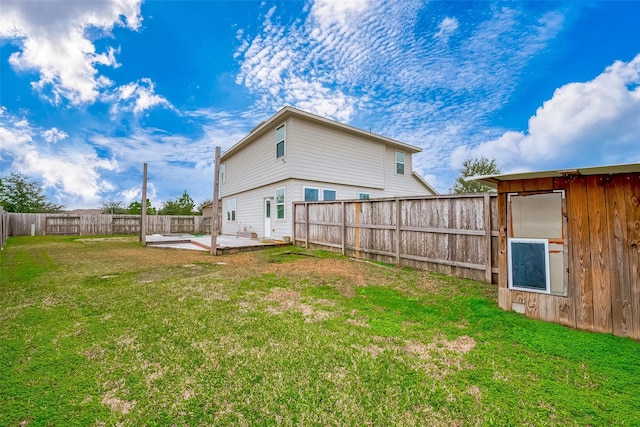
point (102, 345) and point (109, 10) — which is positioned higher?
point (109, 10)

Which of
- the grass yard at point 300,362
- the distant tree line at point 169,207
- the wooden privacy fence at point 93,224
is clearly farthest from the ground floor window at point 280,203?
the distant tree line at point 169,207

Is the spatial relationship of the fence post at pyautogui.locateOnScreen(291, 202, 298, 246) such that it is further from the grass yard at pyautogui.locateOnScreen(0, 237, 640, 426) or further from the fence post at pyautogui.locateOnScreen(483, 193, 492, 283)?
A: the fence post at pyautogui.locateOnScreen(483, 193, 492, 283)

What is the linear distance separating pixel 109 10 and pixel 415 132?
15101 millimetres

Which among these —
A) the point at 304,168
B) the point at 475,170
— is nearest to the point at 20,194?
the point at 304,168

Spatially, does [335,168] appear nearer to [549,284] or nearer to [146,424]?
[549,284]

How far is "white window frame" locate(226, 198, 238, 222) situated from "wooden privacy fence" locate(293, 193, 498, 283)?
961 centimetres

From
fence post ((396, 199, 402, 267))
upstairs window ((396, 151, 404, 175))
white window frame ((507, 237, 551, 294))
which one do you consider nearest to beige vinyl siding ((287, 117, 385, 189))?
upstairs window ((396, 151, 404, 175))

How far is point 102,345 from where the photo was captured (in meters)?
2.66

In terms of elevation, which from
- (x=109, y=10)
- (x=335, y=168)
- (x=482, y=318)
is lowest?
(x=482, y=318)

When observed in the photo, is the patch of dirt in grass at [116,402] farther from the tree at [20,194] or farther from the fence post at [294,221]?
the tree at [20,194]

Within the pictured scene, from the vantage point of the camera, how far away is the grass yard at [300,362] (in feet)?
5.70

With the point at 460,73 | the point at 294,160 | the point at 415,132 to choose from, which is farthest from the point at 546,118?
the point at 294,160

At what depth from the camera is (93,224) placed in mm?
19656

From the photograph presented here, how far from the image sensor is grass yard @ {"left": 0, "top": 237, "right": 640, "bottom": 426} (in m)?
1.74
